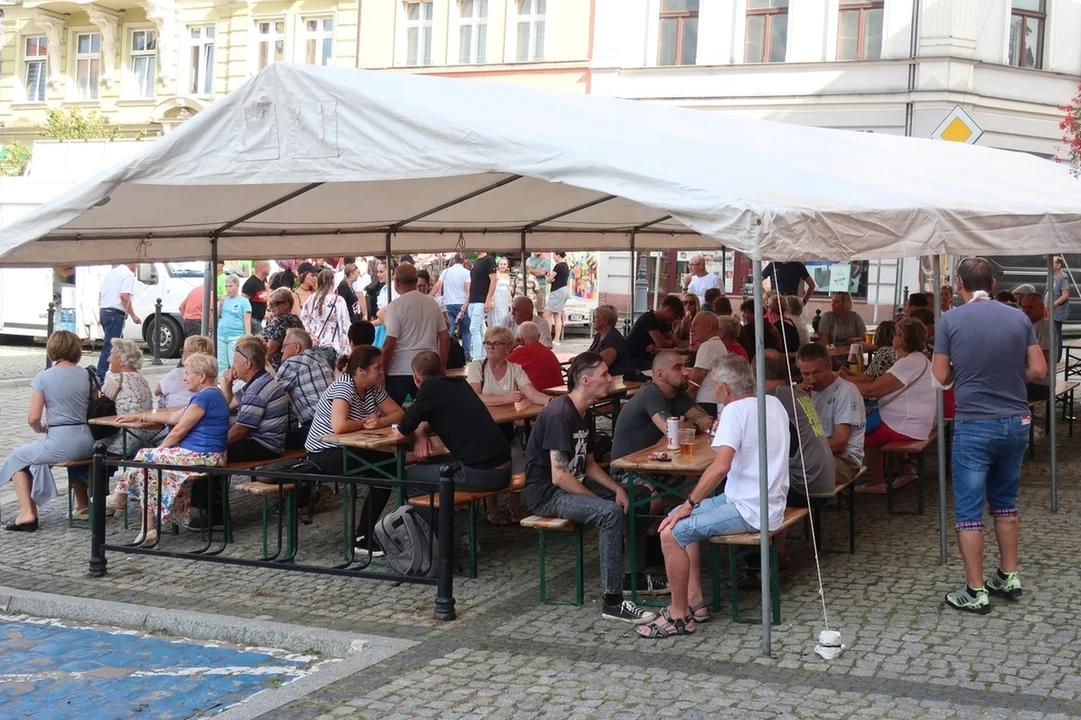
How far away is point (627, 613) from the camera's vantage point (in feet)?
22.9

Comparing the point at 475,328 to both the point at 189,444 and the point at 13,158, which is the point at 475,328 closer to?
the point at 189,444

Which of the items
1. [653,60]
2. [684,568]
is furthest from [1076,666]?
[653,60]

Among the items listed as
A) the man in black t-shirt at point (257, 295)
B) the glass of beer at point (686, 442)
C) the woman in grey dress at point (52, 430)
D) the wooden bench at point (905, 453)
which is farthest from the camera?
the man in black t-shirt at point (257, 295)

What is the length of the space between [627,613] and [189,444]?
3386 millimetres

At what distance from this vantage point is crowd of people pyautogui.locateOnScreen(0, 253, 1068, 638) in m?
6.93

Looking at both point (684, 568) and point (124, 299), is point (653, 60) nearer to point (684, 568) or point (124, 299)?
point (124, 299)

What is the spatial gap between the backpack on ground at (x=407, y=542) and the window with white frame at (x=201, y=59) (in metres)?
33.9

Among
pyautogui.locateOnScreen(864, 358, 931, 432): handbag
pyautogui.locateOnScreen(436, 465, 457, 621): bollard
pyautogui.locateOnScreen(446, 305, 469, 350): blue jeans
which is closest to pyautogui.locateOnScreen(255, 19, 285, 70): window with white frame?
pyautogui.locateOnScreen(446, 305, 469, 350): blue jeans

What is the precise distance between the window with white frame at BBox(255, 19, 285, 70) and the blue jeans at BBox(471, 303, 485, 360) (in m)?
19.7

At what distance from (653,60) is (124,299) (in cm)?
1624

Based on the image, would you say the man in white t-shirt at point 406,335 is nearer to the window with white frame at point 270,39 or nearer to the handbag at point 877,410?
the handbag at point 877,410

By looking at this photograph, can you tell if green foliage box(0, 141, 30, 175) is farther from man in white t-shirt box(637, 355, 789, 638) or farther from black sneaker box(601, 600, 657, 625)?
man in white t-shirt box(637, 355, 789, 638)

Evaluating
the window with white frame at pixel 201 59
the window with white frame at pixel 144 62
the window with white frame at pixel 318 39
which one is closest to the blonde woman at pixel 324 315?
the window with white frame at pixel 318 39

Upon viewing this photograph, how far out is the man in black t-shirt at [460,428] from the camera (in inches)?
311
